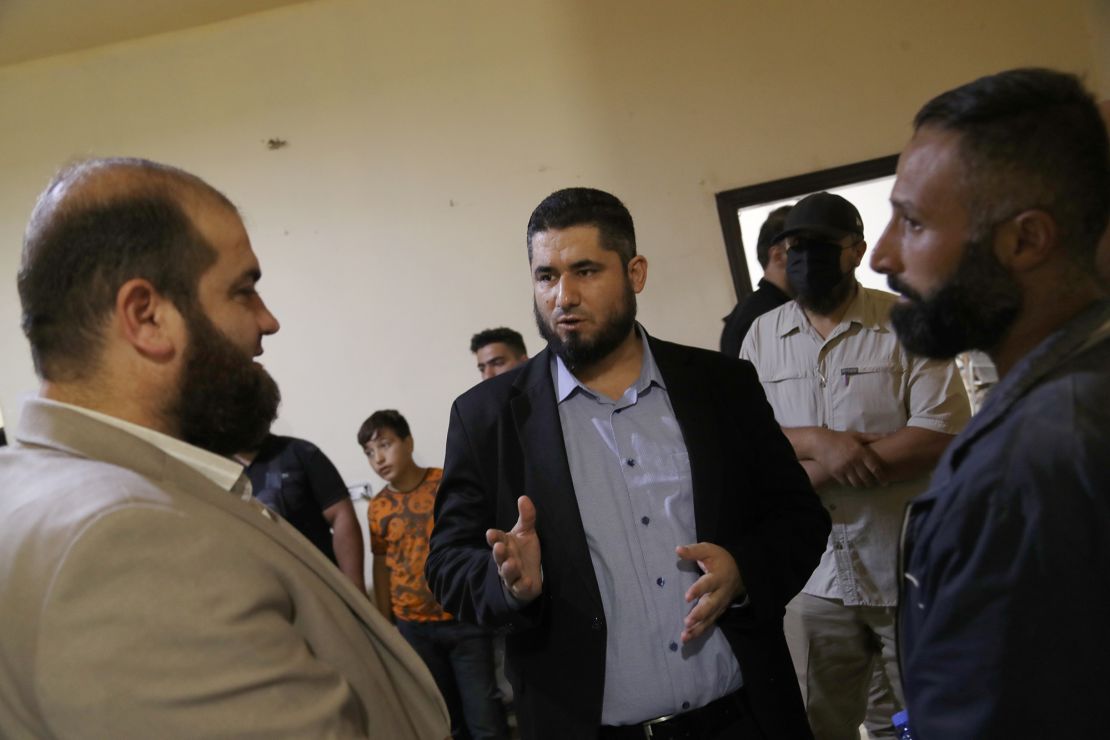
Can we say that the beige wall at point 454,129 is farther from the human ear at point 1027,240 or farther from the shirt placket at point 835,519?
the human ear at point 1027,240

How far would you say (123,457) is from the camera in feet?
3.28

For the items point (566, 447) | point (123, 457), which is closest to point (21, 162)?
point (566, 447)

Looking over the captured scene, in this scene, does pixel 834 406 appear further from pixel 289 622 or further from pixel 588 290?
pixel 289 622

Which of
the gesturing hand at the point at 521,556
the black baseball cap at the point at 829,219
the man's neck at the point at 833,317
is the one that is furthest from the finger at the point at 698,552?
the black baseball cap at the point at 829,219

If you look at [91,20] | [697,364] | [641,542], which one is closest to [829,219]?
[697,364]

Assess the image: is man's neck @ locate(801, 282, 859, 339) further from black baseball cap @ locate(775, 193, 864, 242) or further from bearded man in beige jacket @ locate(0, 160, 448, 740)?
bearded man in beige jacket @ locate(0, 160, 448, 740)

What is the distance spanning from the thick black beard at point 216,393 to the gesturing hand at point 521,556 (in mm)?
563

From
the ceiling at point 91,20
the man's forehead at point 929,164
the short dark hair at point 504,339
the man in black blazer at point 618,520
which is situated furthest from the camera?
the ceiling at point 91,20

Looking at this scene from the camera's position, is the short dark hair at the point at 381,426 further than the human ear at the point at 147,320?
Yes

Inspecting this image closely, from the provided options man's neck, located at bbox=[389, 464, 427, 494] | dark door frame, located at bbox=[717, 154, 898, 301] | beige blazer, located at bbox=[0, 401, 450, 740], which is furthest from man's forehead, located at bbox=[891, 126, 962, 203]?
dark door frame, located at bbox=[717, 154, 898, 301]

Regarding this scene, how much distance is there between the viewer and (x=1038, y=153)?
3.85ft

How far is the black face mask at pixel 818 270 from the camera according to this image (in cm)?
271

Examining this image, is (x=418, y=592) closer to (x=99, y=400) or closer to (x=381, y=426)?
(x=381, y=426)

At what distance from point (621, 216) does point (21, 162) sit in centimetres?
434
